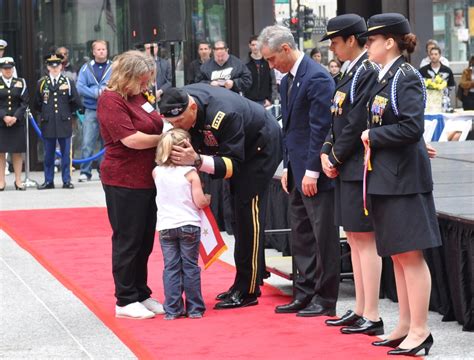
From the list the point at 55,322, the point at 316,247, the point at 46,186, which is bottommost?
the point at 55,322

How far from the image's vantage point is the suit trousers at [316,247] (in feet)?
25.2

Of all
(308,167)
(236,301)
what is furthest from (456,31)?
(308,167)

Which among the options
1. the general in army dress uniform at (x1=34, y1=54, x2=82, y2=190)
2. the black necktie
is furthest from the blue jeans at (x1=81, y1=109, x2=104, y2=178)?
the black necktie

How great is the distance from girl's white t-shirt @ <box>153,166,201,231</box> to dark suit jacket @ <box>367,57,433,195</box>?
1.60m

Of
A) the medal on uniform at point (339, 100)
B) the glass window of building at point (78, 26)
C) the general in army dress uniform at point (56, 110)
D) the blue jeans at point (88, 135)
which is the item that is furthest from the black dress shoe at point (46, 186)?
the medal on uniform at point (339, 100)

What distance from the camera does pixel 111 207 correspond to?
789 centimetres

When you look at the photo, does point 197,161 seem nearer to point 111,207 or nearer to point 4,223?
point 111,207

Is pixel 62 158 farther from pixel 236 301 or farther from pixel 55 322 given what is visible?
pixel 55 322

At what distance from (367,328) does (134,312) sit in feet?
5.22

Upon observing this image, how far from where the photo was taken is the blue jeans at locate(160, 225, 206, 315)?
7809mm

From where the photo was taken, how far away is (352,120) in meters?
6.81

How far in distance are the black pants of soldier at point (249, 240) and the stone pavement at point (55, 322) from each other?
618mm

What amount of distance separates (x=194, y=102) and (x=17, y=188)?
9.87 metres

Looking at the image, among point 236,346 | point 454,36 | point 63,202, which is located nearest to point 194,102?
point 236,346
